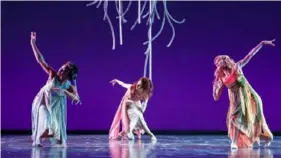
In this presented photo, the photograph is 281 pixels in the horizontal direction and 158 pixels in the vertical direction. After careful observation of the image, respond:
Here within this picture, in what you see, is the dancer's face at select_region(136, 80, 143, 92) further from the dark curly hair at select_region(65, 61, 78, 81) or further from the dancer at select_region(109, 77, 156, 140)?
the dark curly hair at select_region(65, 61, 78, 81)

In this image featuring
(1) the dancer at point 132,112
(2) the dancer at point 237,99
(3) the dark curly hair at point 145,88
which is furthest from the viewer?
(1) the dancer at point 132,112

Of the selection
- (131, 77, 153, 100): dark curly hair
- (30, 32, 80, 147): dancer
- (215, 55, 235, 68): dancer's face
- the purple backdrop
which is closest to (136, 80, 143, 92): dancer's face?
(131, 77, 153, 100): dark curly hair

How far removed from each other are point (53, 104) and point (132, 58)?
13.7 feet

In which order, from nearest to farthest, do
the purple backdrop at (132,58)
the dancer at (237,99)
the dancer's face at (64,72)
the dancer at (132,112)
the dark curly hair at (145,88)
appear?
the dancer at (237,99)
the dancer's face at (64,72)
the dark curly hair at (145,88)
the dancer at (132,112)
the purple backdrop at (132,58)

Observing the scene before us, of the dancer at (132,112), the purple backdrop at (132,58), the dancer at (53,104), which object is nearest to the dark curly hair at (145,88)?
the dancer at (132,112)

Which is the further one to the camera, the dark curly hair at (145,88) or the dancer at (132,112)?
the dancer at (132,112)

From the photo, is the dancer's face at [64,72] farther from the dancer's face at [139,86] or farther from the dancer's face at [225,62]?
the dancer's face at [139,86]

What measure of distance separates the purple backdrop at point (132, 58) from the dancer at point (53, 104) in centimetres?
406

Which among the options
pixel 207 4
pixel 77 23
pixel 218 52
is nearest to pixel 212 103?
pixel 218 52

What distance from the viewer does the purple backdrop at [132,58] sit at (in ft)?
35.6

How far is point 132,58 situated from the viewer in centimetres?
1105

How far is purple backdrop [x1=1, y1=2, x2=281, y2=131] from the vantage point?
10.9 metres

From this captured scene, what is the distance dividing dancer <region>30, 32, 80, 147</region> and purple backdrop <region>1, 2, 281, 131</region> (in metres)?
4.06

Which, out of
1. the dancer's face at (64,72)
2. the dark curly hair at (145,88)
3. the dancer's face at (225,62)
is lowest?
the dark curly hair at (145,88)
